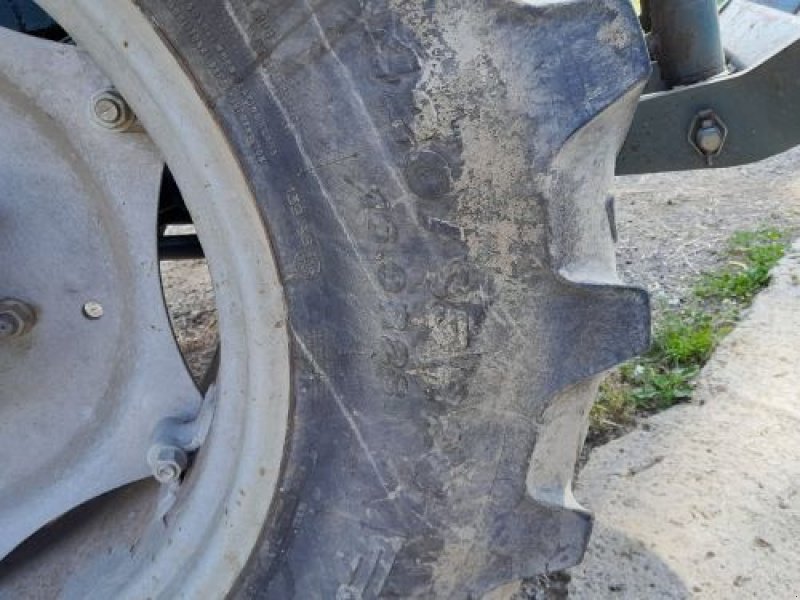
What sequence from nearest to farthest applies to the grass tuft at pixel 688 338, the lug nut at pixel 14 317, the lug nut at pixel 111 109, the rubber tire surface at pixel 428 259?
the rubber tire surface at pixel 428 259
the lug nut at pixel 111 109
the lug nut at pixel 14 317
the grass tuft at pixel 688 338

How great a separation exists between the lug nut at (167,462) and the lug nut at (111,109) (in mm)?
390

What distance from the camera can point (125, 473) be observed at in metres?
1.33

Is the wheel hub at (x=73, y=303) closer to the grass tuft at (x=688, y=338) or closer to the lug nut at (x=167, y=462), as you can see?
the lug nut at (x=167, y=462)

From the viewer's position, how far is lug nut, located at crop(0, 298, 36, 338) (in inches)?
51.6

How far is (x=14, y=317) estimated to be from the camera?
1313 millimetres

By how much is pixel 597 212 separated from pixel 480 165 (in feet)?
0.59

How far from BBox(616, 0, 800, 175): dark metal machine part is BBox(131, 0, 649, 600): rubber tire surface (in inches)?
24.1

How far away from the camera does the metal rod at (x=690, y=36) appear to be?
5.78 ft

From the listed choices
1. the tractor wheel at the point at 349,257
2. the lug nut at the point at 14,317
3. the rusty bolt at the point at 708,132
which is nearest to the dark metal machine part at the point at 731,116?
the rusty bolt at the point at 708,132

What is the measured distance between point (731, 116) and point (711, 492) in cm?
71

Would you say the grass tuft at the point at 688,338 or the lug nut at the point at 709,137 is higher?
the lug nut at the point at 709,137

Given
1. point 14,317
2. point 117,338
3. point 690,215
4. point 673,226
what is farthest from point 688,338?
point 14,317

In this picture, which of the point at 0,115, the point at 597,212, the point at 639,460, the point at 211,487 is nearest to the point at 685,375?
the point at 639,460

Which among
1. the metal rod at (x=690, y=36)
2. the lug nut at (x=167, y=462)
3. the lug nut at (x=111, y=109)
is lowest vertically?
the lug nut at (x=167, y=462)
